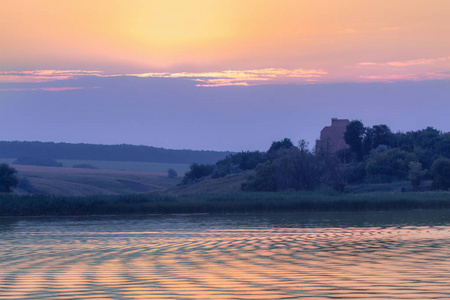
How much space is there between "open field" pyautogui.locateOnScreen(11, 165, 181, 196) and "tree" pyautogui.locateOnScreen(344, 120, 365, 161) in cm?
3748

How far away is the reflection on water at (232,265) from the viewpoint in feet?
43.0

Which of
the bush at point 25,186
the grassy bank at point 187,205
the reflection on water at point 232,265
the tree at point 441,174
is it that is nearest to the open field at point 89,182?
the bush at point 25,186

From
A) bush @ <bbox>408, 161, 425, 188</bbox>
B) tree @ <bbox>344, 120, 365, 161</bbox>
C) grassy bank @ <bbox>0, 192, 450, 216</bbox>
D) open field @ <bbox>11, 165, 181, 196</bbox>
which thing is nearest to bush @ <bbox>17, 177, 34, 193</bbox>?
open field @ <bbox>11, 165, 181, 196</bbox>

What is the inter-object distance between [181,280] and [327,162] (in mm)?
70248

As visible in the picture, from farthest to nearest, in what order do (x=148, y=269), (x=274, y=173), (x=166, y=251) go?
(x=274, y=173) → (x=166, y=251) → (x=148, y=269)

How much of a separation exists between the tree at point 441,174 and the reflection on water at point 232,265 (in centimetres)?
4604

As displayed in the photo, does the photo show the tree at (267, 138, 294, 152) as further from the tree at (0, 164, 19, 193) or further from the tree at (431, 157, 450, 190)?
the tree at (0, 164, 19, 193)

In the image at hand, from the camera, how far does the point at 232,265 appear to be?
59.8 ft

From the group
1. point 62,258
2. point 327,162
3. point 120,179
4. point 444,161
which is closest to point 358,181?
point 327,162

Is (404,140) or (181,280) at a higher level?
(404,140)

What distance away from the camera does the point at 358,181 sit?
92250mm

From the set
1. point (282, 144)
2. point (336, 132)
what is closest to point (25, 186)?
point (282, 144)

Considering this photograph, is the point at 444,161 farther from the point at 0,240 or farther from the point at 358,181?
the point at 0,240

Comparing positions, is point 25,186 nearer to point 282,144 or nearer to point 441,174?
point 282,144
